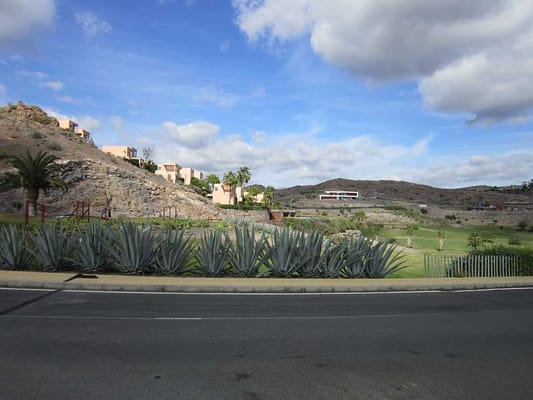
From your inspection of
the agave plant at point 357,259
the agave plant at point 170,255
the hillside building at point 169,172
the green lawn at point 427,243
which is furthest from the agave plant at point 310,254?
the hillside building at point 169,172

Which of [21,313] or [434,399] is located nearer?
[434,399]

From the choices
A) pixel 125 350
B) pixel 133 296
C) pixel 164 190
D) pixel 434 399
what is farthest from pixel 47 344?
pixel 164 190

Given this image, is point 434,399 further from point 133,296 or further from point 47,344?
point 133,296

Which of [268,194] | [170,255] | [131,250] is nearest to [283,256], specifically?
[170,255]

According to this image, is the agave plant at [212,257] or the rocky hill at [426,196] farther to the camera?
the rocky hill at [426,196]

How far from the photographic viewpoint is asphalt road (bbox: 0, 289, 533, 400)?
195 inches

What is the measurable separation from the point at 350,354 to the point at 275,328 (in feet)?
5.99

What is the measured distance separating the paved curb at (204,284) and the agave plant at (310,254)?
120 cm

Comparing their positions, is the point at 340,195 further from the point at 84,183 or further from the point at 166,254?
the point at 166,254

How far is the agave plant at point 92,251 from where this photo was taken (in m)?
13.8

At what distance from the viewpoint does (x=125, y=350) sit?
6195 millimetres

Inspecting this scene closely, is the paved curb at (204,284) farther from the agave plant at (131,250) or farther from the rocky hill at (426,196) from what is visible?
the rocky hill at (426,196)

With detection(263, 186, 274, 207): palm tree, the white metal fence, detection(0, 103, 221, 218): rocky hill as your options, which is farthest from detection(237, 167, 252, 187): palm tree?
the white metal fence

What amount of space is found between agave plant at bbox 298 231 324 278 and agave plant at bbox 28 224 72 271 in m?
7.80
